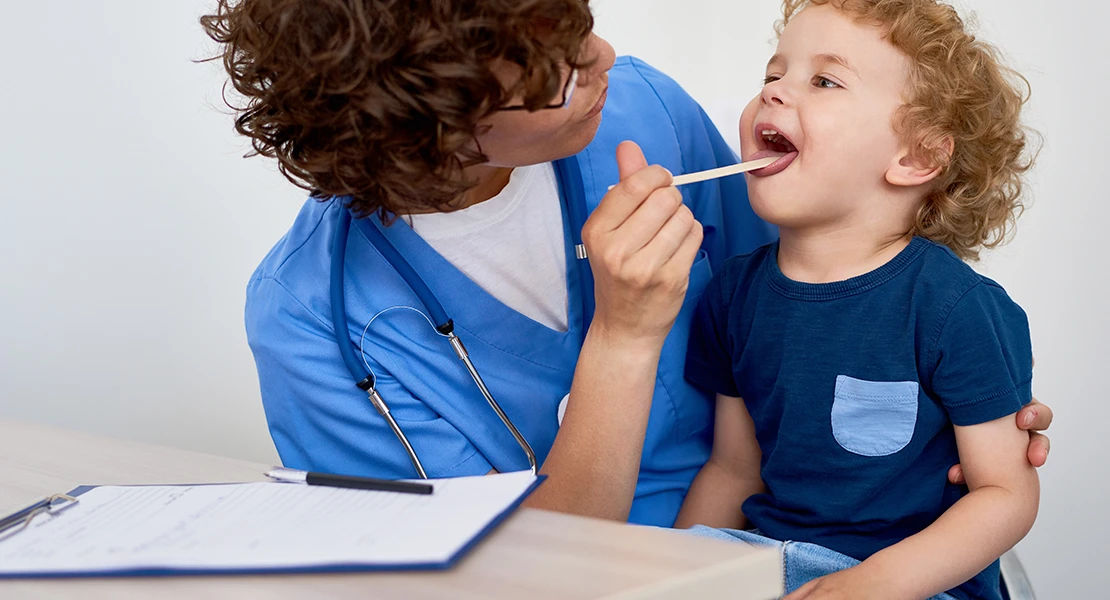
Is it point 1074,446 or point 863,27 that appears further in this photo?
point 1074,446

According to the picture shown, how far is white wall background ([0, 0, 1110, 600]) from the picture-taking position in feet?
5.74

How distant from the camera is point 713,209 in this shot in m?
1.45

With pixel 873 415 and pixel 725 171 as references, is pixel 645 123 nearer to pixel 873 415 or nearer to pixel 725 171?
pixel 725 171

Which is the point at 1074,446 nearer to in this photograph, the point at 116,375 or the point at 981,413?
the point at 981,413

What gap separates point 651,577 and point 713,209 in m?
0.92

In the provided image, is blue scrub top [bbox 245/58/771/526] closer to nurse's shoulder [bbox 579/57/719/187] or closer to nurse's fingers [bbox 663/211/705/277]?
nurse's shoulder [bbox 579/57/719/187]

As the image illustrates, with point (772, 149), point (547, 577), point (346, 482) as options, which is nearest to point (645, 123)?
point (772, 149)

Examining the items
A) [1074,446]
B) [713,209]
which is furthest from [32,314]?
[1074,446]

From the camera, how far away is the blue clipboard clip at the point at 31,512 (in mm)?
796

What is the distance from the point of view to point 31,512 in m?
0.82

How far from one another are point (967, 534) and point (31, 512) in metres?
0.95

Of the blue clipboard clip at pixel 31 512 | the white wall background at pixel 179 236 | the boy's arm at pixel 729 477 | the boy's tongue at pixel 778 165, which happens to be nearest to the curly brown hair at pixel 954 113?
the boy's tongue at pixel 778 165

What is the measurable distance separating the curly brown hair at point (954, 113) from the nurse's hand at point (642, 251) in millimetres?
306

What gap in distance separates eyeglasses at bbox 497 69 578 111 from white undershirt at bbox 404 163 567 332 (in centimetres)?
24
